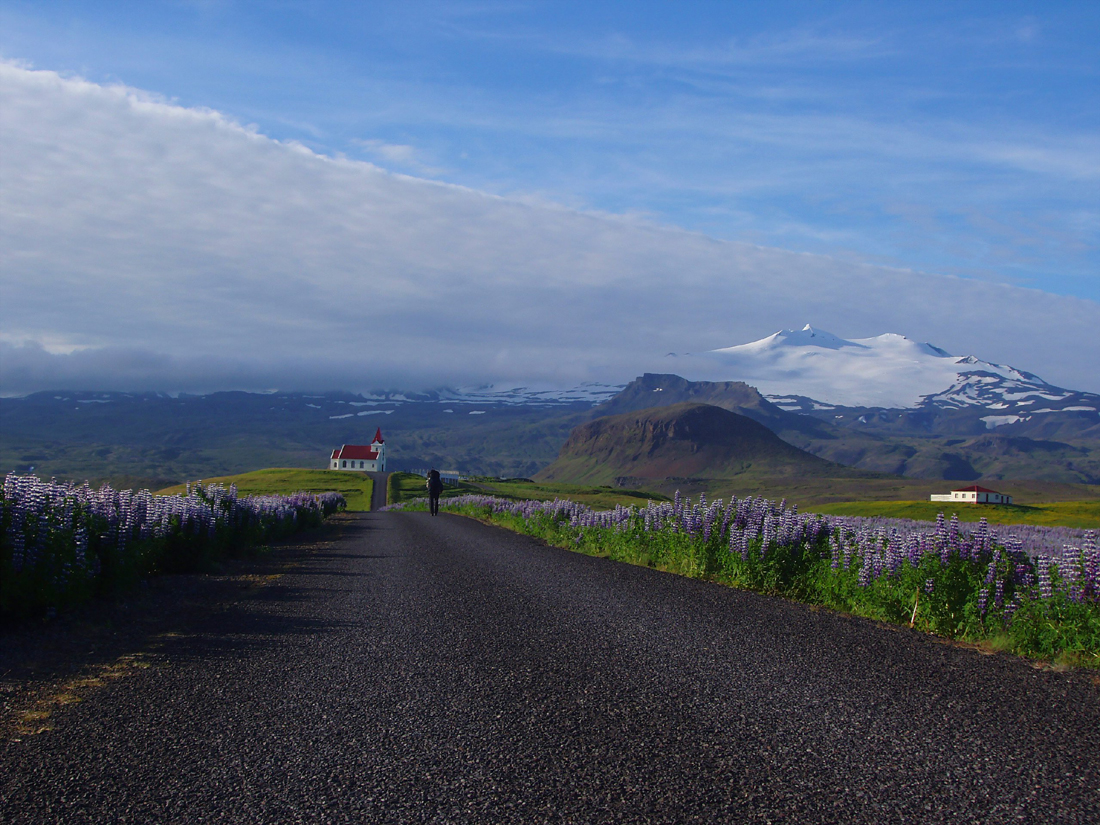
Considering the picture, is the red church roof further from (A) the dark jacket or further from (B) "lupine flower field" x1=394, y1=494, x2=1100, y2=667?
(B) "lupine flower field" x1=394, y1=494, x2=1100, y2=667

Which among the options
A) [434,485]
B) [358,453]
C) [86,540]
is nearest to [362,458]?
[358,453]

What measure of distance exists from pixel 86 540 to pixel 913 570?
1026 cm

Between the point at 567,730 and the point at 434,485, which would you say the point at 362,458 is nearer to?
the point at 434,485

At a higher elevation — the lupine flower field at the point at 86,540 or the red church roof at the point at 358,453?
the lupine flower field at the point at 86,540

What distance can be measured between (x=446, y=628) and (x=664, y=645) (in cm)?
248

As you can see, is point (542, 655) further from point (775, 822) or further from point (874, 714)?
point (775, 822)

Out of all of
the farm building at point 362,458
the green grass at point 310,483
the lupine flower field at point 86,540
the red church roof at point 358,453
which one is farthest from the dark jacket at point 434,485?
the red church roof at point 358,453

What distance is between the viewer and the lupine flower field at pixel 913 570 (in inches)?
301

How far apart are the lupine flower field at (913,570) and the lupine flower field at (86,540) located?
8821 mm

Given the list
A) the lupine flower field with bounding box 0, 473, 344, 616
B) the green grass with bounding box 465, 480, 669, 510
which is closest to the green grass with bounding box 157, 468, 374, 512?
the green grass with bounding box 465, 480, 669, 510

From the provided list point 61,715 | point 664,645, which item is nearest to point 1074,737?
point 664,645

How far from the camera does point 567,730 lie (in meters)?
5.23

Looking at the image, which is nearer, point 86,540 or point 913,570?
point 913,570

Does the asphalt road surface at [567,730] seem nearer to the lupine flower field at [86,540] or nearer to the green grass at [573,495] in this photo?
the lupine flower field at [86,540]
